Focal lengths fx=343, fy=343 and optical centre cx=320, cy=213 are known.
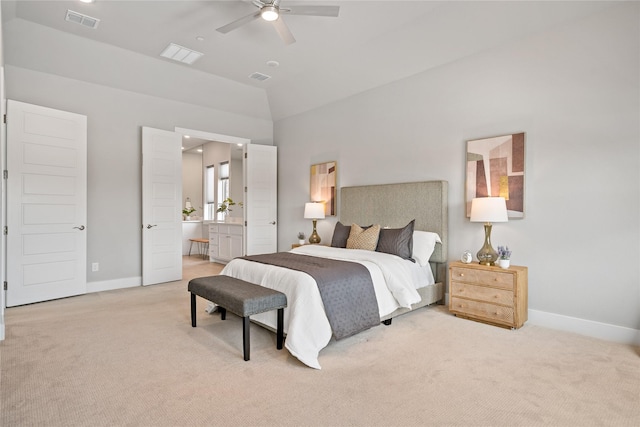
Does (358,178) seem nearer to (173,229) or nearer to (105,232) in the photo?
(173,229)

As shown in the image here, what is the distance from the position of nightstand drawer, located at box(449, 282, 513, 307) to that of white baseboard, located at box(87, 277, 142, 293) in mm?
4480

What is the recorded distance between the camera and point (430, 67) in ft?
14.3

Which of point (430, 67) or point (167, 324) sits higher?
point (430, 67)

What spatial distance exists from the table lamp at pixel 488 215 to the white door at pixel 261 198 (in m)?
3.98

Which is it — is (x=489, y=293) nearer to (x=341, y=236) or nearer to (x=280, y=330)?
(x=341, y=236)

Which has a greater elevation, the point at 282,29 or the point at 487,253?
the point at 282,29

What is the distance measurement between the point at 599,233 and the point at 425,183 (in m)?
1.80

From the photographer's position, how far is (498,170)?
12.3 ft

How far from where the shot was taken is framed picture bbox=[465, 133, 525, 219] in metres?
3.62

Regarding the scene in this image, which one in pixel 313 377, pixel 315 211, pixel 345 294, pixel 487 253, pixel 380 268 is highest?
pixel 315 211

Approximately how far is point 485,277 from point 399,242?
3.16ft

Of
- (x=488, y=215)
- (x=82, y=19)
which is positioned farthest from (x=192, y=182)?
(x=488, y=215)

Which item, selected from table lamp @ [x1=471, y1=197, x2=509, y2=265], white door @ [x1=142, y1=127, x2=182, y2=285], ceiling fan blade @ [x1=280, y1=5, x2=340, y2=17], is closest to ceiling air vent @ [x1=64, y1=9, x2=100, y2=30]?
white door @ [x1=142, y1=127, x2=182, y2=285]

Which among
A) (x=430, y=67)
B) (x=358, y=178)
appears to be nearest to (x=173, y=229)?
(x=358, y=178)
